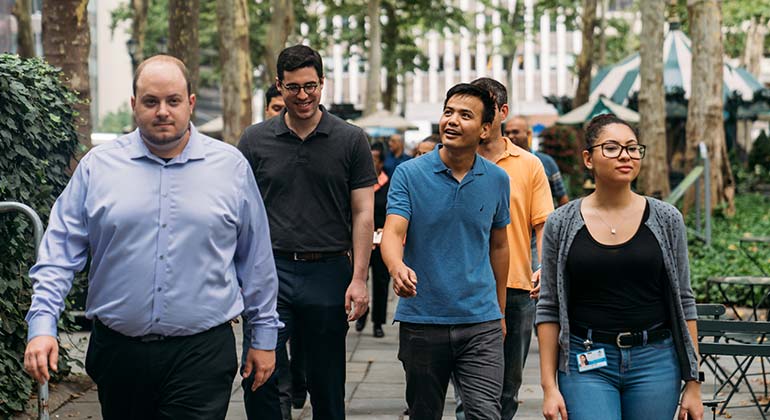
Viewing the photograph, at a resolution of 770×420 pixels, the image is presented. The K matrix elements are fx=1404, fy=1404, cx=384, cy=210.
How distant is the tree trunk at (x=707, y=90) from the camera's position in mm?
22812

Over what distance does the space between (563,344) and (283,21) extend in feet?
91.0

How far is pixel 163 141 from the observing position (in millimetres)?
4617

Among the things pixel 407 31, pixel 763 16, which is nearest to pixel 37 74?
pixel 763 16

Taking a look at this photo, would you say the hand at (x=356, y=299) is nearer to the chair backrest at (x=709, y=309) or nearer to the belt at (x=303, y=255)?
the belt at (x=303, y=255)

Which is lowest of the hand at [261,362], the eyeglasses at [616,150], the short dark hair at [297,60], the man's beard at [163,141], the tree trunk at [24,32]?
the hand at [261,362]

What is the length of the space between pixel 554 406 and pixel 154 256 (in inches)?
56.6

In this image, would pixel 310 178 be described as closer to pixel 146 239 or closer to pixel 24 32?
pixel 146 239

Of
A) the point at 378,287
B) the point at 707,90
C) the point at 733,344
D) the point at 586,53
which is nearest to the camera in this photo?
Result: the point at 733,344

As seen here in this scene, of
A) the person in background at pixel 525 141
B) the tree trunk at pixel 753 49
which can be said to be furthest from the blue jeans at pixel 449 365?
the tree trunk at pixel 753 49

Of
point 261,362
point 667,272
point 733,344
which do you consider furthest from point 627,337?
point 733,344

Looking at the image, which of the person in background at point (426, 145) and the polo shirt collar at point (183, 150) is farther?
the person in background at point (426, 145)

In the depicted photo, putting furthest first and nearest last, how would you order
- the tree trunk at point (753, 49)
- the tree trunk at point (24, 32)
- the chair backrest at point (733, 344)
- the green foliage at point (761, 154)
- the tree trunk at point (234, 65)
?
the tree trunk at point (753, 49)
the green foliage at point (761, 154)
the tree trunk at point (234, 65)
the tree trunk at point (24, 32)
the chair backrest at point (733, 344)

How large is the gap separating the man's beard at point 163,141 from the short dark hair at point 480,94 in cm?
159

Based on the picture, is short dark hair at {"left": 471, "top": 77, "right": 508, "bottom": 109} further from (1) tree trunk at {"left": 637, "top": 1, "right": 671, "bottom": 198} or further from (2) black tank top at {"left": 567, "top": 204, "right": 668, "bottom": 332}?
(1) tree trunk at {"left": 637, "top": 1, "right": 671, "bottom": 198}
